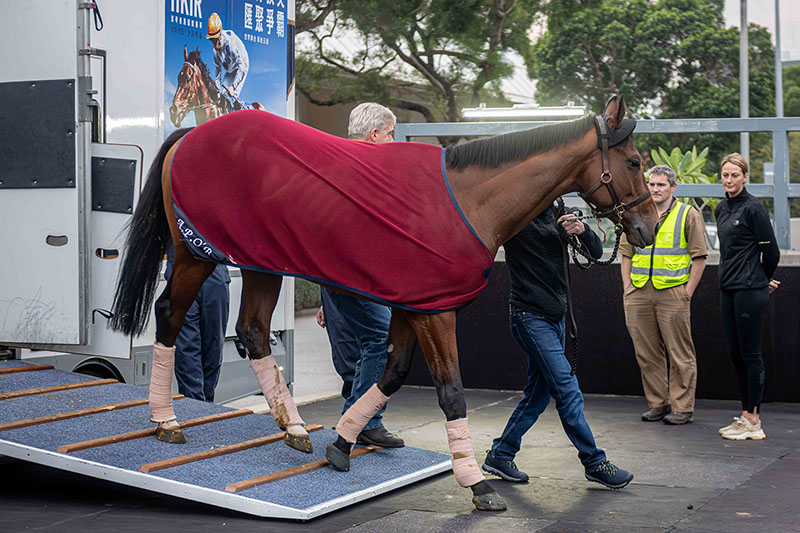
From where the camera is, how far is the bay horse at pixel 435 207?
5004 mm

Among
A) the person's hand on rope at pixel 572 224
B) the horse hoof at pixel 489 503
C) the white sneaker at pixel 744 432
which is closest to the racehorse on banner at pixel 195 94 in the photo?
the person's hand on rope at pixel 572 224

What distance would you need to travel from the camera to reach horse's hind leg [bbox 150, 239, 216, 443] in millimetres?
5508

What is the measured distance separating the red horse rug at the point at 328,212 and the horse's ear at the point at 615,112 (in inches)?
34.2

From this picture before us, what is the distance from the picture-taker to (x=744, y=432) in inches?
288

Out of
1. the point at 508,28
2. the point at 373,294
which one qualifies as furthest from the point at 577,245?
the point at 508,28

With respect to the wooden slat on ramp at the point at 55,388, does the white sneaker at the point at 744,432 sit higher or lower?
lower

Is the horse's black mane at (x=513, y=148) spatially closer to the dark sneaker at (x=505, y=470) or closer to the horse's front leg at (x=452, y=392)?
the horse's front leg at (x=452, y=392)

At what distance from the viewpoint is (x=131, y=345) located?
6270 mm

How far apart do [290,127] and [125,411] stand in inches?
80.6

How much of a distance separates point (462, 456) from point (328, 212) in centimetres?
138

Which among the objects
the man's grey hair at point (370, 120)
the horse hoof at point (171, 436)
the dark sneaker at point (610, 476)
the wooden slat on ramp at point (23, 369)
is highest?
the man's grey hair at point (370, 120)

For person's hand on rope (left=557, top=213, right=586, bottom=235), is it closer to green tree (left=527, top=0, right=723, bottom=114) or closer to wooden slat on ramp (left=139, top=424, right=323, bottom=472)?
wooden slat on ramp (left=139, top=424, right=323, bottom=472)

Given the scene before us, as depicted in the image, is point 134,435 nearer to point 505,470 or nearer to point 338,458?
point 338,458

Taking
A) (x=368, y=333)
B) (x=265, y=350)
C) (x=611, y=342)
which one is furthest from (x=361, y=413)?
(x=611, y=342)
